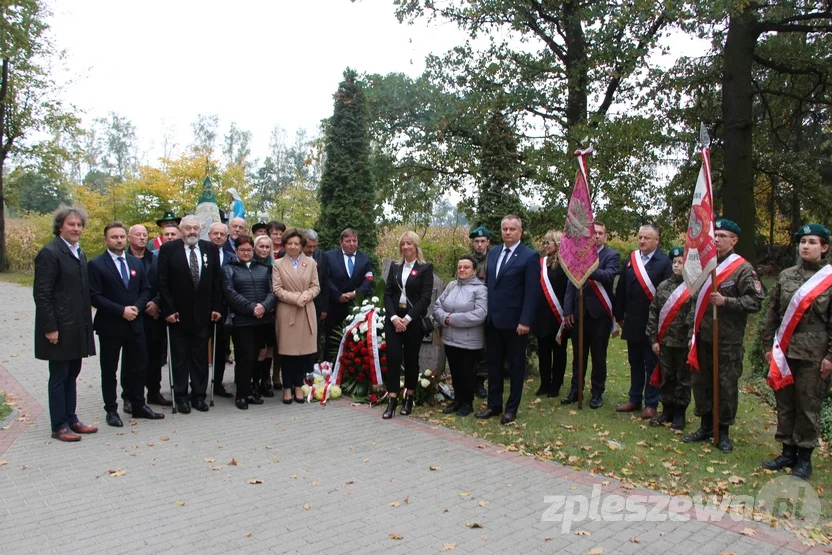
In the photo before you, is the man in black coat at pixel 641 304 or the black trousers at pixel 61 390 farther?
the man in black coat at pixel 641 304

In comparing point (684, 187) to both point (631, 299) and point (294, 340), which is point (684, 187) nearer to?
point (631, 299)

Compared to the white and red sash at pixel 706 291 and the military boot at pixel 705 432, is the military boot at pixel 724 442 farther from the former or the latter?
the white and red sash at pixel 706 291

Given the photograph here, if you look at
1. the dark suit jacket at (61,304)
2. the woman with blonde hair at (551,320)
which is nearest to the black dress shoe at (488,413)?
the woman with blonde hair at (551,320)

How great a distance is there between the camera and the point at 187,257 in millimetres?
6891

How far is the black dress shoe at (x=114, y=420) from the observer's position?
636cm

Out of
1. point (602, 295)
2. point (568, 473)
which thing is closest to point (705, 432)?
point (568, 473)

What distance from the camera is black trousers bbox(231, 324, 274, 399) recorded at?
282 inches

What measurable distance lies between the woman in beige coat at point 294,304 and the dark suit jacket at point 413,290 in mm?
1006

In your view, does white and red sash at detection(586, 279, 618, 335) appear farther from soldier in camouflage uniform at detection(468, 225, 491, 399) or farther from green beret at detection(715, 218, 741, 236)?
green beret at detection(715, 218, 741, 236)

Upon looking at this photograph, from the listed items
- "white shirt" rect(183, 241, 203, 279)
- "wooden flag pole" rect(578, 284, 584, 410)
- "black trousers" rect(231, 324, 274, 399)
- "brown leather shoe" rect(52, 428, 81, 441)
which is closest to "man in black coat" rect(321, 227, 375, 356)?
"black trousers" rect(231, 324, 274, 399)

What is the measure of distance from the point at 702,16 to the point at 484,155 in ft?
23.2

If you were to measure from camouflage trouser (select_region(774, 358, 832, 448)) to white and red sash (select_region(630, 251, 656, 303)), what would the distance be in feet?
5.61

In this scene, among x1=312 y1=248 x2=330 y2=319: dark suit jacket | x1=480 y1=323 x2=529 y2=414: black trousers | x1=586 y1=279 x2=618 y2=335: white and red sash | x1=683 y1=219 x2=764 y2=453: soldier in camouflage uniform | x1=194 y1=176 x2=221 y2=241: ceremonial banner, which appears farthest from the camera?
x1=194 y1=176 x2=221 y2=241: ceremonial banner

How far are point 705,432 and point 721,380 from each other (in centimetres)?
60
